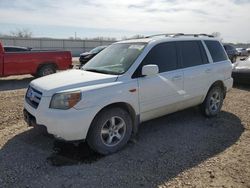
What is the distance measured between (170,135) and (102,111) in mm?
1706

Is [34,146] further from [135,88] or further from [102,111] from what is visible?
[135,88]

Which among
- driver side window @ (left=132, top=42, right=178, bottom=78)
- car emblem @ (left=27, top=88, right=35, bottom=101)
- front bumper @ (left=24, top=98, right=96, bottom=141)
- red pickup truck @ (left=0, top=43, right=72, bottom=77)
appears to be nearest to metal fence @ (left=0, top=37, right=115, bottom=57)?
red pickup truck @ (left=0, top=43, right=72, bottom=77)

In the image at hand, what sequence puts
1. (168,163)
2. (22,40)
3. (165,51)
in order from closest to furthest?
(168,163), (165,51), (22,40)

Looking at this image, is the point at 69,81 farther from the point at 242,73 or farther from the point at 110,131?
the point at 242,73

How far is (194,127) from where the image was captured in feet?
19.4

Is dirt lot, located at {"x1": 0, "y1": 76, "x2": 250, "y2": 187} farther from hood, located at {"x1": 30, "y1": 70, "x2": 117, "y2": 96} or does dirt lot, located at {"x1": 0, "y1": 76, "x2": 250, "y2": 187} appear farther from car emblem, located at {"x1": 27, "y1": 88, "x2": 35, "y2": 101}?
hood, located at {"x1": 30, "y1": 70, "x2": 117, "y2": 96}

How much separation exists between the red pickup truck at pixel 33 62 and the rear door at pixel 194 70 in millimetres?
8039

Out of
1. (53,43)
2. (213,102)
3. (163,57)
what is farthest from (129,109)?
(53,43)

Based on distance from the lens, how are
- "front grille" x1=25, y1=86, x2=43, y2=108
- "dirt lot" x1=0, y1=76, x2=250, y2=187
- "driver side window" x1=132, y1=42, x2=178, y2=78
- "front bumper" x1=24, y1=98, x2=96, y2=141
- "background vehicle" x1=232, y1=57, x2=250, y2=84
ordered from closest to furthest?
"dirt lot" x1=0, y1=76, x2=250, y2=187
"front bumper" x1=24, y1=98, x2=96, y2=141
"front grille" x1=25, y1=86, x2=43, y2=108
"driver side window" x1=132, y1=42, x2=178, y2=78
"background vehicle" x1=232, y1=57, x2=250, y2=84

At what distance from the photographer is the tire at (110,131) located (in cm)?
429

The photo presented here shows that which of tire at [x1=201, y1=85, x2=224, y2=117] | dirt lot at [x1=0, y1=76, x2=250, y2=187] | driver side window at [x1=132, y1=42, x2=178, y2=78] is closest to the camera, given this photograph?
dirt lot at [x1=0, y1=76, x2=250, y2=187]

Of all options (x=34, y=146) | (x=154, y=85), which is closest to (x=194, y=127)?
(x=154, y=85)

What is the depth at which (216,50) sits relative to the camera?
6590 mm

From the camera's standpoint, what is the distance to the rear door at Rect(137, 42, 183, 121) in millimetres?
4866
